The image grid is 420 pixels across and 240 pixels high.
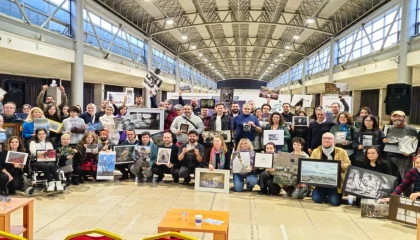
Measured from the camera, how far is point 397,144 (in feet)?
18.9

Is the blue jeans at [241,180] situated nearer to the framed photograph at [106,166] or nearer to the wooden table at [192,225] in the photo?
the framed photograph at [106,166]

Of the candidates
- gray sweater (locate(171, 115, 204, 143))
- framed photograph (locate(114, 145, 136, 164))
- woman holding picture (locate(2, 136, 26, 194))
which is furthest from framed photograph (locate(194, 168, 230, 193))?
woman holding picture (locate(2, 136, 26, 194))

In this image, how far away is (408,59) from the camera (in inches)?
452

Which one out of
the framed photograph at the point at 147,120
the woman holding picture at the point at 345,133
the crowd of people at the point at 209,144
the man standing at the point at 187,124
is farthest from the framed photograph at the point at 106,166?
the woman holding picture at the point at 345,133

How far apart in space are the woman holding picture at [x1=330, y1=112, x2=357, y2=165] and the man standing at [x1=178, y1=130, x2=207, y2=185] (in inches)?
98.1

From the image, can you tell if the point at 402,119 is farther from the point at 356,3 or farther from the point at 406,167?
the point at 356,3

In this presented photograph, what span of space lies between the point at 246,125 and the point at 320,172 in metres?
1.75

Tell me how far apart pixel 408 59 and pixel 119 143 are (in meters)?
9.43

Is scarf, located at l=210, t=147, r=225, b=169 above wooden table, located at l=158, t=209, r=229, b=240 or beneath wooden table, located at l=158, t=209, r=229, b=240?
above

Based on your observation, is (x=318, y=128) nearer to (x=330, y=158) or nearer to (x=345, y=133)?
(x=345, y=133)

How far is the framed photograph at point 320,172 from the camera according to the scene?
5742mm

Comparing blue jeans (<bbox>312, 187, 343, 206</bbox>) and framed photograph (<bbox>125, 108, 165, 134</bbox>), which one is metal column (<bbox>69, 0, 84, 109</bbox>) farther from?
blue jeans (<bbox>312, 187, 343, 206</bbox>)

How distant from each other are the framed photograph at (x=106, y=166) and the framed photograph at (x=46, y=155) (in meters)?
0.93

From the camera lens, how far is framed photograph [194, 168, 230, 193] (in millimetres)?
6570
